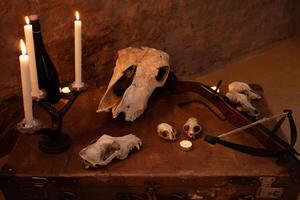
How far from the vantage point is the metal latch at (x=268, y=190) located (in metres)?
1.17

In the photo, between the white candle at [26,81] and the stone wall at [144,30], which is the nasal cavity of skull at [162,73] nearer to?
the stone wall at [144,30]

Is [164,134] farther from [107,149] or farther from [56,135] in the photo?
[56,135]

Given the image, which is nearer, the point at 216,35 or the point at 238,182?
the point at 238,182

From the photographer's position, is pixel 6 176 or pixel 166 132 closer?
pixel 6 176

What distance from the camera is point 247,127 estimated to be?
1203mm

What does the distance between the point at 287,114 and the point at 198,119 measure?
1.05ft

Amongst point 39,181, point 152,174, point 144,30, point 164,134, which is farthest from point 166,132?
point 144,30

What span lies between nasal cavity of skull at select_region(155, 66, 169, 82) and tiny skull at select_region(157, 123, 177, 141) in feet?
0.71

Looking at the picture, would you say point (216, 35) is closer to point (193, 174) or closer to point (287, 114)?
point (287, 114)

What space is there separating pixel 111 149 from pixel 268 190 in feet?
1.67

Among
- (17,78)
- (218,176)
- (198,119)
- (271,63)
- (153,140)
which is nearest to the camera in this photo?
(218,176)

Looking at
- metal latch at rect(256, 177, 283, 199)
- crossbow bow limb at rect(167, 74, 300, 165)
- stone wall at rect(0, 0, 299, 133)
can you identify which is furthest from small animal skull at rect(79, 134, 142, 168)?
stone wall at rect(0, 0, 299, 133)

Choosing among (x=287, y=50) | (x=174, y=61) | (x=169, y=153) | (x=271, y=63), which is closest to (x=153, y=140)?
(x=169, y=153)

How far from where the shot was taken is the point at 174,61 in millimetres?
2006
